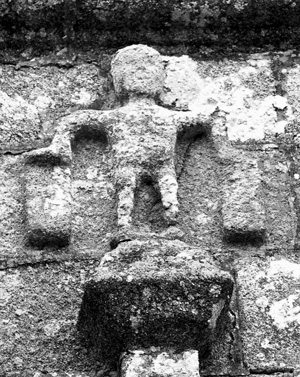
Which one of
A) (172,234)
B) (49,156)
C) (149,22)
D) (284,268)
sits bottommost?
(284,268)

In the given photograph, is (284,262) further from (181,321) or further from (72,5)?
(72,5)

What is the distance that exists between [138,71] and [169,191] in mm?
427

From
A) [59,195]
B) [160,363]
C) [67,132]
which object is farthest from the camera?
[67,132]

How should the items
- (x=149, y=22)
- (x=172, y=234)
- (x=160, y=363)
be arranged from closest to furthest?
(x=160, y=363) < (x=172, y=234) < (x=149, y=22)

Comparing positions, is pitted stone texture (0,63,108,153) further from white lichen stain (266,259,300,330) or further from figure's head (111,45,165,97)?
white lichen stain (266,259,300,330)

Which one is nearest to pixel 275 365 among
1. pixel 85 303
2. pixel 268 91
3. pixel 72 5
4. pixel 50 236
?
pixel 85 303

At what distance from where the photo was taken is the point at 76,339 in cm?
257

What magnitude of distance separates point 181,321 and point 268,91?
957 mm

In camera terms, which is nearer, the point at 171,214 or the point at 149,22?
the point at 171,214

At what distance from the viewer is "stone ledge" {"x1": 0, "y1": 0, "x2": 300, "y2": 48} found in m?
3.09

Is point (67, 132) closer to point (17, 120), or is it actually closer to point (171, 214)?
point (17, 120)

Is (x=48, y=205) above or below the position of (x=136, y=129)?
below

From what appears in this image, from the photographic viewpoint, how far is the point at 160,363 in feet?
7.85

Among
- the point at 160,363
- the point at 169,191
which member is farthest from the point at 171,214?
the point at 160,363
